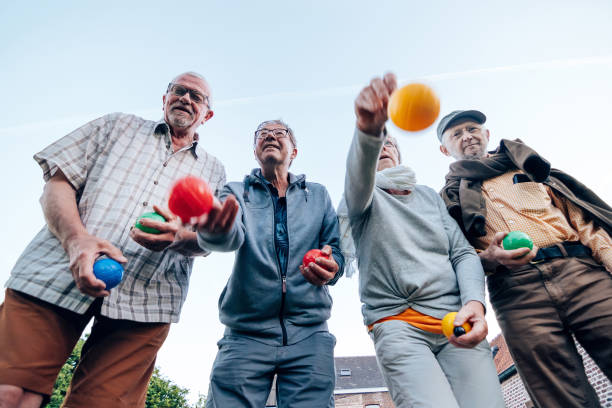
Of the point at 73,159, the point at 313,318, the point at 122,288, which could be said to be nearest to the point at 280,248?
the point at 313,318

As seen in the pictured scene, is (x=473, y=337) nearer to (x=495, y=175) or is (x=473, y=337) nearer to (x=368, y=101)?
(x=368, y=101)

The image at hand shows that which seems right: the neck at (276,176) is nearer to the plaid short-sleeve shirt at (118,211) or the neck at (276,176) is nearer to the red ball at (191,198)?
the plaid short-sleeve shirt at (118,211)

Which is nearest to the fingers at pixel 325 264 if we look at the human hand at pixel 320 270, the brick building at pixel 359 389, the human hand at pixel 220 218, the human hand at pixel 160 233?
the human hand at pixel 320 270

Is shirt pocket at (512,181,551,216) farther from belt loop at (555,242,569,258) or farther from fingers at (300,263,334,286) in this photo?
fingers at (300,263,334,286)

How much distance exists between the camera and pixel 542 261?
263 cm

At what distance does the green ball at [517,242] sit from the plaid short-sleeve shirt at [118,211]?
2147 millimetres

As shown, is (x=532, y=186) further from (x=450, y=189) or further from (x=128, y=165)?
(x=128, y=165)

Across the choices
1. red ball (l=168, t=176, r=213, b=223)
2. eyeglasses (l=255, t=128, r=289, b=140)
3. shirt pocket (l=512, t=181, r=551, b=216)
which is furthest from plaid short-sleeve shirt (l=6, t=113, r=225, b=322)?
shirt pocket (l=512, t=181, r=551, b=216)

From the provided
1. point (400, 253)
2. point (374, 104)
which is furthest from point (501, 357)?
point (374, 104)

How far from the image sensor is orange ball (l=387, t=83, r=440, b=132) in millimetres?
2242

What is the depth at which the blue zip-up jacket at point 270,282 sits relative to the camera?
2.36 m

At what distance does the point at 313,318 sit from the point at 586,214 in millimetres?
2123

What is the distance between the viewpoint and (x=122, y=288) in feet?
7.70

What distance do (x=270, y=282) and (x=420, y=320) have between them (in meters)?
0.92
